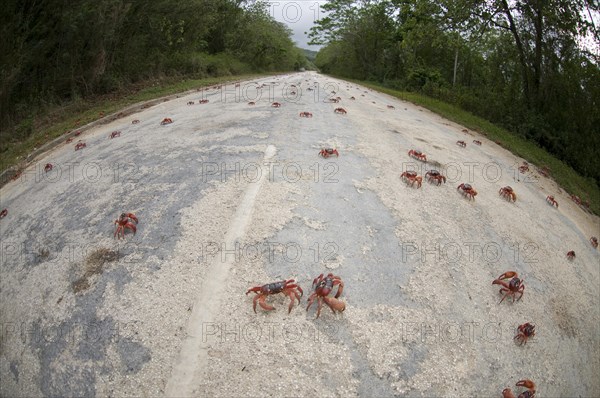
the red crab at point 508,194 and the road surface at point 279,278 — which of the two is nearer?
the road surface at point 279,278

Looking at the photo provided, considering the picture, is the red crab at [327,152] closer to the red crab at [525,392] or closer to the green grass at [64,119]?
the red crab at [525,392]

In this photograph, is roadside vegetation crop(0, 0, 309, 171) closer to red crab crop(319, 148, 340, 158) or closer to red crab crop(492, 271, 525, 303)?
red crab crop(319, 148, 340, 158)

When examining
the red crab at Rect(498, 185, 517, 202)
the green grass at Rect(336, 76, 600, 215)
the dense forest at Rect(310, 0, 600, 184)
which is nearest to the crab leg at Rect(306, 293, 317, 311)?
the red crab at Rect(498, 185, 517, 202)

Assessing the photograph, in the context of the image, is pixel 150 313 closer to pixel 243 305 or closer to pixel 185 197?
pixel 243 305

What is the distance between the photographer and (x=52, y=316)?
4.05 m

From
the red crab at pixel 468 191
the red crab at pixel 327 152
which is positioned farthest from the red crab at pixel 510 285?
the red crab at pixel 327 152

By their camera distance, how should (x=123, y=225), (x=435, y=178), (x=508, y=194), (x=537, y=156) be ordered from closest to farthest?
(x=123, y=225) < (x=435, y=178) < (x=508, y=194) < (x=537, y=156)

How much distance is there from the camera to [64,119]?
534 inches

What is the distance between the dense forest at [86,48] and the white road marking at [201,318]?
37.1ft

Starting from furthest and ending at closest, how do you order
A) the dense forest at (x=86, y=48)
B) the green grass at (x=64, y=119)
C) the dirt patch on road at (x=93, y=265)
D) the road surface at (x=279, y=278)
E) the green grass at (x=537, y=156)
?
the dense forest at (x=86, y=48) < the green grass at (x=64, y=119) < the green grass at (x=537, y=156) < the dirt patch on road at (x=93, y=265) < the road surface at (x=279, y=278)

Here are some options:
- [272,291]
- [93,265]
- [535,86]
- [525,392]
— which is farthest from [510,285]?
[535,86]

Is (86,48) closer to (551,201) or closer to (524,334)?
(551,201)

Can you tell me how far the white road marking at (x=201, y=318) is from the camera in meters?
3.23

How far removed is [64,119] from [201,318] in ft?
42.0
